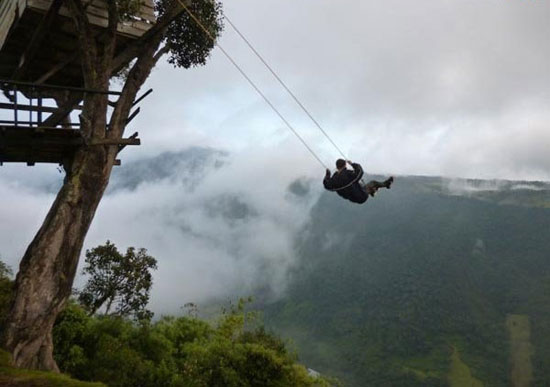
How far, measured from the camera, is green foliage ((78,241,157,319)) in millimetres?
35781

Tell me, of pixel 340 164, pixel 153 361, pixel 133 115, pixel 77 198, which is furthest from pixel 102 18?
pixel 153 361

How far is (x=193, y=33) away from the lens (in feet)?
54.2

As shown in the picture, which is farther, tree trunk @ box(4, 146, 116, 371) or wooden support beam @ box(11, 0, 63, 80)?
wooden support beam @ box(11, 0, 63, 80)

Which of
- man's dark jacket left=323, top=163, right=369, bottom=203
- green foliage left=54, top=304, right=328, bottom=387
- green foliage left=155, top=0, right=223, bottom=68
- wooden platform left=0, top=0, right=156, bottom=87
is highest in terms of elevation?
green foliage left=155, top=0, right=223, bottom=68

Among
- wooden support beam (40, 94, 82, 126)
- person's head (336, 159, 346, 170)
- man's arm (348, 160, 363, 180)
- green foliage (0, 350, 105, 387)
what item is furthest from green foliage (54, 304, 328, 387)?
green foliage (0, 350, 105, 387)

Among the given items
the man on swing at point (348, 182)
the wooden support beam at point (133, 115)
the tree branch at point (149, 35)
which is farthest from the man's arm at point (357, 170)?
the tree branch at point (149, 35)

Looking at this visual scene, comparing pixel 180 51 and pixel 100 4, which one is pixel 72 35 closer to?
pixel 100 4

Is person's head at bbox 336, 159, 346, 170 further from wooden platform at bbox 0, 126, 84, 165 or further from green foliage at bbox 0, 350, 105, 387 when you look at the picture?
green foliage at bbox 0, 350, 105, 387

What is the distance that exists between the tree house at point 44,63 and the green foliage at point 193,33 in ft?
5.29

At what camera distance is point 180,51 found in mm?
17219

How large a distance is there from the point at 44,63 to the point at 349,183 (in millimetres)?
10861

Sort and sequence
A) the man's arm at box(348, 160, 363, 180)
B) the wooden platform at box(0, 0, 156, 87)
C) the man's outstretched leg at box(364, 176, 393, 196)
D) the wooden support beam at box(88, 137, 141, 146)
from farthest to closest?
the man's outstretched leg at box(364, 176, 393, 196), the man's arm at box(348, 160, 363, 180), the wooden platform at box(0, 0, 156, 87), the wooden support beam at box(88, 137, 141, 146)

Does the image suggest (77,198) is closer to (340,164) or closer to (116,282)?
(340,164)

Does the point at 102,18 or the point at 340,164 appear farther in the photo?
the point at 340,164
